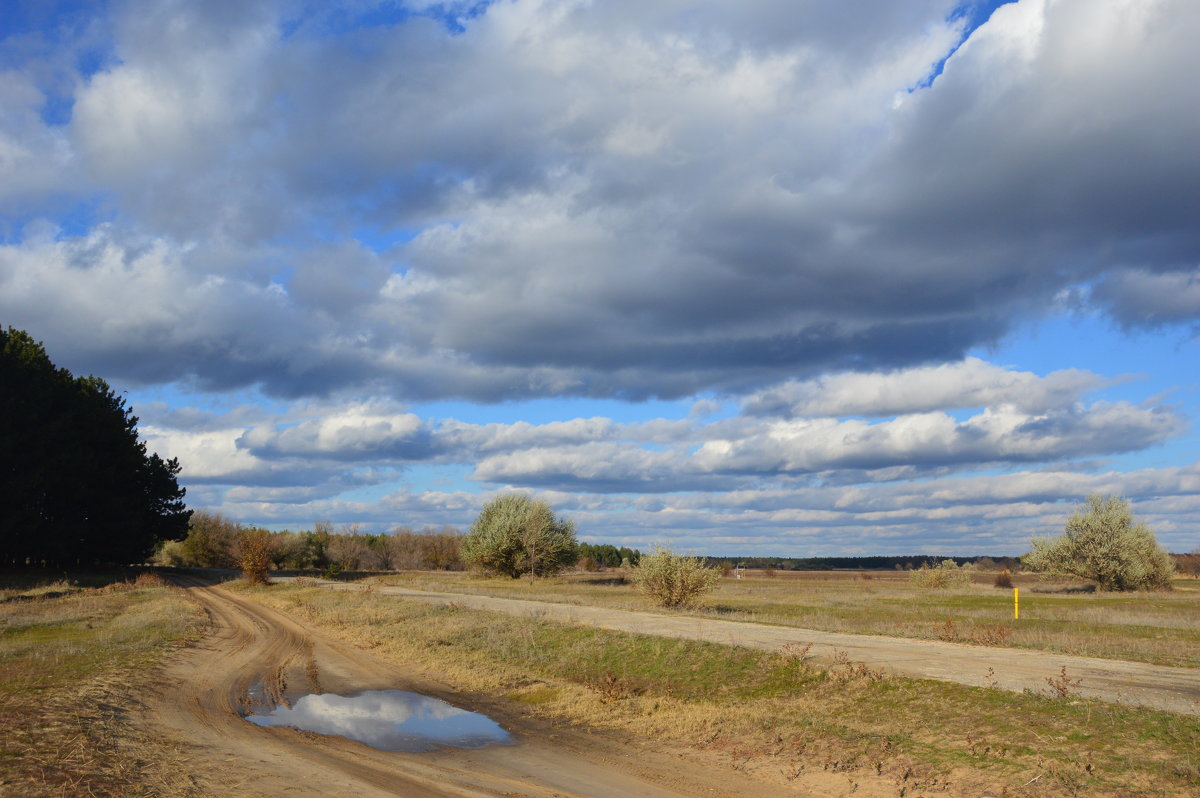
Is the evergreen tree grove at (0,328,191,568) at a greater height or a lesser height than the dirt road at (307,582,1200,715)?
greater

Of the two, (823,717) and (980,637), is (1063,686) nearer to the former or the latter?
(823,717)

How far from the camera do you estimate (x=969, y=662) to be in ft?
55.5

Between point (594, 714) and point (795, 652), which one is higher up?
point (795, 652)

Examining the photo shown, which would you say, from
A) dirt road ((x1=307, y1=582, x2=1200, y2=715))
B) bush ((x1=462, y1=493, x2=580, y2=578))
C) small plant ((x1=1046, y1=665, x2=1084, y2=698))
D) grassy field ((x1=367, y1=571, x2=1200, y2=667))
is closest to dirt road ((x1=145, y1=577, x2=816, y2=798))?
small plant ((x1=1046, y1=665, x2=1084, y2=698))

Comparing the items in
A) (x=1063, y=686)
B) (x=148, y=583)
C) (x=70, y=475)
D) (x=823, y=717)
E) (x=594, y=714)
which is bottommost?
(x=148, y=583)

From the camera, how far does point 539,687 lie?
1775cm

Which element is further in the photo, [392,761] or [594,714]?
[594,714]

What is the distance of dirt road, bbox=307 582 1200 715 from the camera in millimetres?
13336

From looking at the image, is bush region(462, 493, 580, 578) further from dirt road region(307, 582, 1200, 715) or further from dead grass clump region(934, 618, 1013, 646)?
dead grass clump region(934, 618, 1013, 646)

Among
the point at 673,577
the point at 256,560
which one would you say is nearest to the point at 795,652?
the point at 673,577

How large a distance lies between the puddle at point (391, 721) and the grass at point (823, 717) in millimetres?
1605

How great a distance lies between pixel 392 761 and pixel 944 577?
215 ft

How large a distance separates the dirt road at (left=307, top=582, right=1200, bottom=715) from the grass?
3.39 ft

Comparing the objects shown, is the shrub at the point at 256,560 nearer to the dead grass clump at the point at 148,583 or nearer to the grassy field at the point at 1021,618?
the dead grass clump at the point at 148,583
